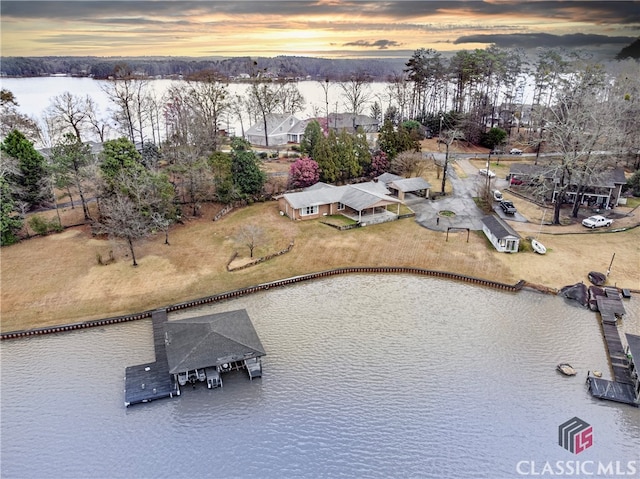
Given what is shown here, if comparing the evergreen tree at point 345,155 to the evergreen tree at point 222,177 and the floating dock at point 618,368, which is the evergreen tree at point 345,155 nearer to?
the evergreen tree at point 222,177

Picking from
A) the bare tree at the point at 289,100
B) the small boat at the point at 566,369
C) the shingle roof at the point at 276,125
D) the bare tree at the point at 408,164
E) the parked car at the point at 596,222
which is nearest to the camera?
the small boat at the point at 566,369

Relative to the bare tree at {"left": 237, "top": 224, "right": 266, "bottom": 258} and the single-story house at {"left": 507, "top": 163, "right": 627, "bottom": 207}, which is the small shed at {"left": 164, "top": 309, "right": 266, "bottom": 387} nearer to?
the bare tree at {"left": 237, "top": 224, "right": 266, "bottom": 258}

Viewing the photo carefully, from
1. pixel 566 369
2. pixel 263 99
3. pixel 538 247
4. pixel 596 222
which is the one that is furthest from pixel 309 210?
pixel 263 99

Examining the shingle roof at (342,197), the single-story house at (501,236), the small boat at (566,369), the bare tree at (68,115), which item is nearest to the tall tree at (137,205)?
the shingle roof at (342,197)

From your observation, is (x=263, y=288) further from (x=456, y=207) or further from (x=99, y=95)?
(x=99, y=95)

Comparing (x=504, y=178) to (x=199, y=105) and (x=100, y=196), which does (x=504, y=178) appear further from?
(x=100, y=196)

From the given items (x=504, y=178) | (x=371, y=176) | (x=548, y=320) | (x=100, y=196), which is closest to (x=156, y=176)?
(x=100, y=196)
